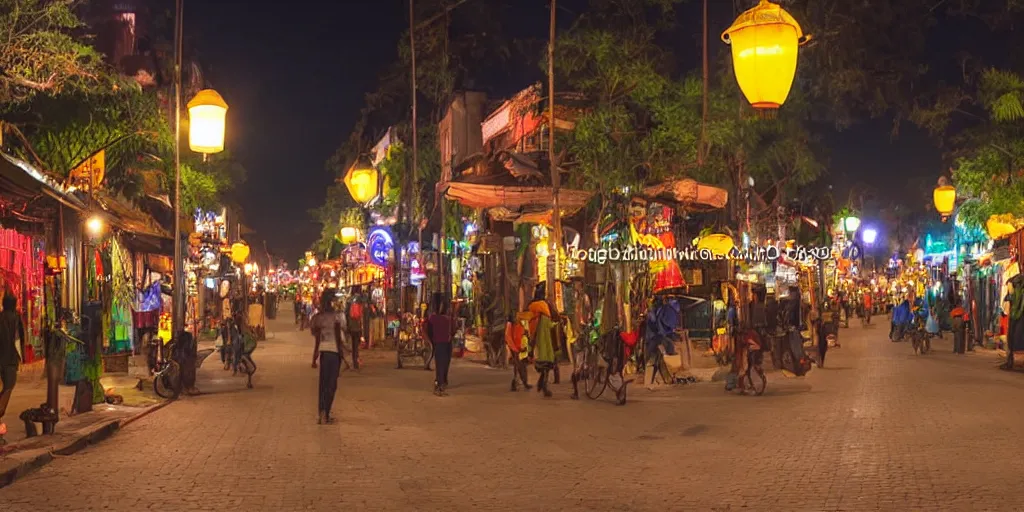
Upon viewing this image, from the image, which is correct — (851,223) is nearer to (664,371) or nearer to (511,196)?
(511,196)

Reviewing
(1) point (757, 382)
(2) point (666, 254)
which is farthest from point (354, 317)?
(1) point (757, 382)

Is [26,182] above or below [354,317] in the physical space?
above

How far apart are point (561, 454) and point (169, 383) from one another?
9498 mm

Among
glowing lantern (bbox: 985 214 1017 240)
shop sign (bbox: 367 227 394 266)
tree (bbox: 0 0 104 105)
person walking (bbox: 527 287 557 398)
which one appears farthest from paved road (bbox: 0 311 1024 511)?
shop sign (bbox: 367 227 394 266)

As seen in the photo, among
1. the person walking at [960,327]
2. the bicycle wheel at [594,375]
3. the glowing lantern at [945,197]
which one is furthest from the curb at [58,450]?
the person walking at [960,327]

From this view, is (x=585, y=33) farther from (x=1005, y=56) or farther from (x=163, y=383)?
(x=163, y=383)

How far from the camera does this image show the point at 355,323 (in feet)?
91.9

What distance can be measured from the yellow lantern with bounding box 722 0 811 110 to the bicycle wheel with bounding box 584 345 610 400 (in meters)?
6.02

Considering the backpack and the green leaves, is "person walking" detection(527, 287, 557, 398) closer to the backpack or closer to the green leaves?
the backpack

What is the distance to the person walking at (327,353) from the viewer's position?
1499 cm

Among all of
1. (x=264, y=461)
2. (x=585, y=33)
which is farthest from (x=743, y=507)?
(x=585, y=33)

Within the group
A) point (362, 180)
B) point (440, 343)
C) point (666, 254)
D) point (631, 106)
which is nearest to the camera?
point (440, 343)

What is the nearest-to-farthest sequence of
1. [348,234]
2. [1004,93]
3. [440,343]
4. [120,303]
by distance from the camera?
[440,343], [1004,93], [120,303], [348,234]

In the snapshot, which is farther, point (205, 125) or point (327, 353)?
point (205, 125)
